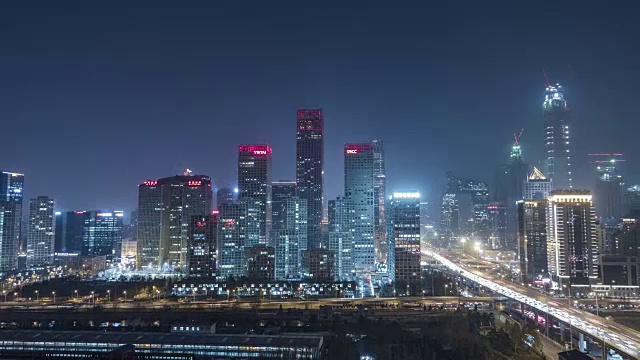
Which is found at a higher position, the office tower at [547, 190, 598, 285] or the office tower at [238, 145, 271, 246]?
the office tower at [238, 145, 271, 246]

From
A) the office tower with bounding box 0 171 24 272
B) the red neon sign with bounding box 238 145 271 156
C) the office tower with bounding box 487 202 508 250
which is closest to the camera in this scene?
Result: the office tower with bounding box 0 171 24 272

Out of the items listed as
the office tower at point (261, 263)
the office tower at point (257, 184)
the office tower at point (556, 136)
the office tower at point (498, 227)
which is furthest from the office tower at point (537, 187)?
the office tower at point (261, 263)

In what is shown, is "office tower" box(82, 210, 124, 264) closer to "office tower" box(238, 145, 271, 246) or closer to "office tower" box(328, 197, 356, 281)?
"office tower" box(238, 145, 271, 246)

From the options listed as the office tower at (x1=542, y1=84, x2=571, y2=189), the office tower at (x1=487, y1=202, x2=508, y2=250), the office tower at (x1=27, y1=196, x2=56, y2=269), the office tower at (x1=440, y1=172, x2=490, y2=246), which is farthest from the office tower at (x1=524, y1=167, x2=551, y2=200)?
the office tower at (x1=27, y1=196, x2=56, y2=269)

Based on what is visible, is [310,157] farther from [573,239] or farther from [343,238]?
[573,239]

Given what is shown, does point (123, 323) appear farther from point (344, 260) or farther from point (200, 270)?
point (344, 260)

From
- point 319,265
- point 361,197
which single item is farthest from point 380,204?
point 319,265
